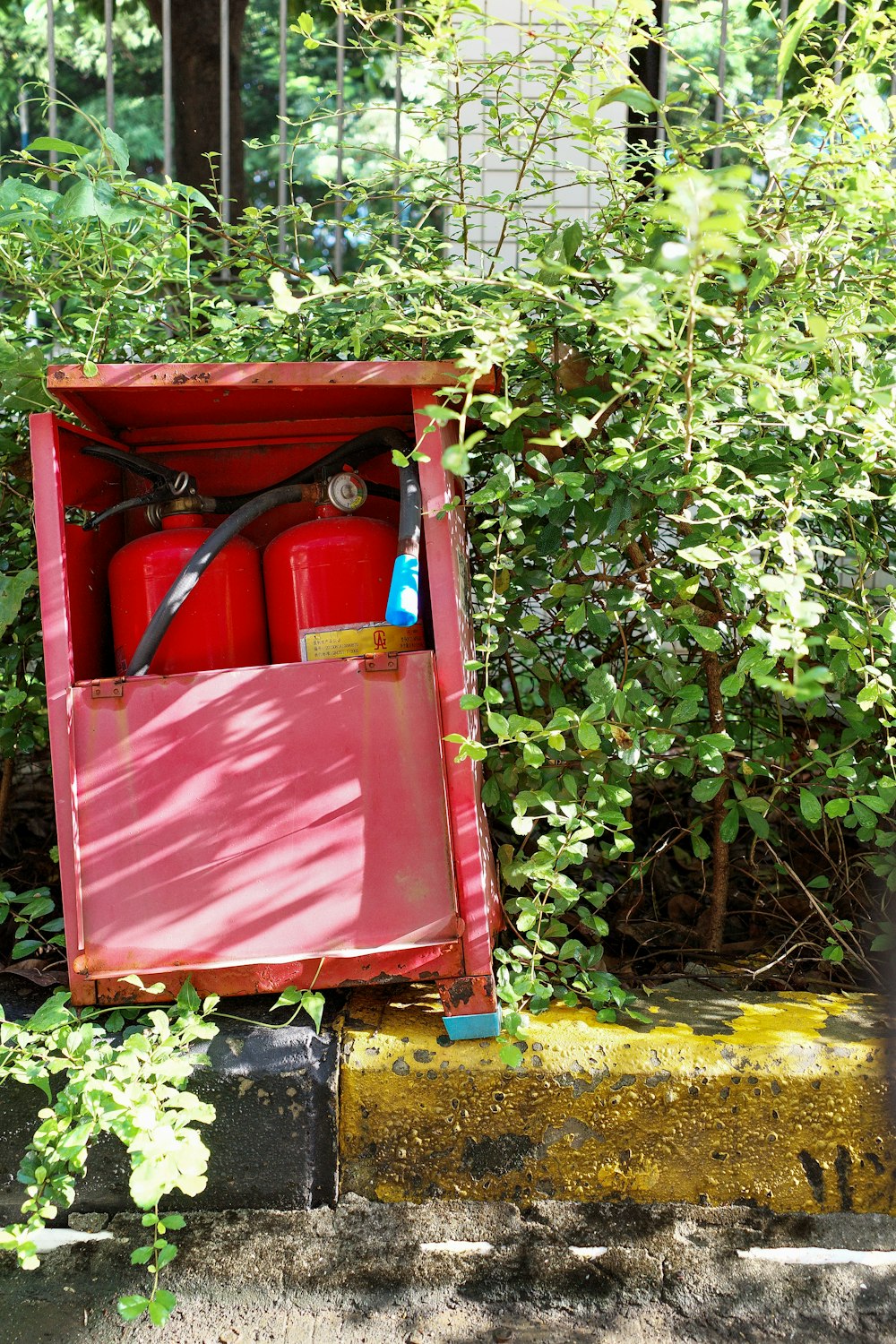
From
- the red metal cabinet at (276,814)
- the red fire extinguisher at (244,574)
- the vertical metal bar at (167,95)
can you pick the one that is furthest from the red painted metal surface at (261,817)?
the vertical metal bar at (167,95)

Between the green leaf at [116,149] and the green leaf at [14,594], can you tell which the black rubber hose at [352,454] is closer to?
the green leaf at [14,594]

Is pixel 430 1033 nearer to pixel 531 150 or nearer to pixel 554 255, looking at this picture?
pixel 554 255

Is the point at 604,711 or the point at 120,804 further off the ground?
the point at 604,711

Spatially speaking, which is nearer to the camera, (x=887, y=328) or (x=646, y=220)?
(x=887, y=328)

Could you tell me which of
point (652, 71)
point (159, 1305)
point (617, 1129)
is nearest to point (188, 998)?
point (159, 1305)

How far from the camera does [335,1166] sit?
1679 mm

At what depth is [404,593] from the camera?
1.64 meters

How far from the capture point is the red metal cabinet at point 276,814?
5.44ft

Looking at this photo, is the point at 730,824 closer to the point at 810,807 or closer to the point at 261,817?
the point at 810,807

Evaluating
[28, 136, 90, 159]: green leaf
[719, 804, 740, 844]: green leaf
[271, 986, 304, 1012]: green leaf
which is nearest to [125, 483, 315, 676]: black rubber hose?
[271, 986, 304, 1012]: green leaf

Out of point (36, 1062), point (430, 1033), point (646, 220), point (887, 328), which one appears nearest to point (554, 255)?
point (646, 220)

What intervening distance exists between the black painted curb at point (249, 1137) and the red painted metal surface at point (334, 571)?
669mm

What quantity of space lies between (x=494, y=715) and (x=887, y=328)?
0.80 m

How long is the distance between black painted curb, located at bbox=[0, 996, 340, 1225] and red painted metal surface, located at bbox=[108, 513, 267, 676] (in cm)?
63
